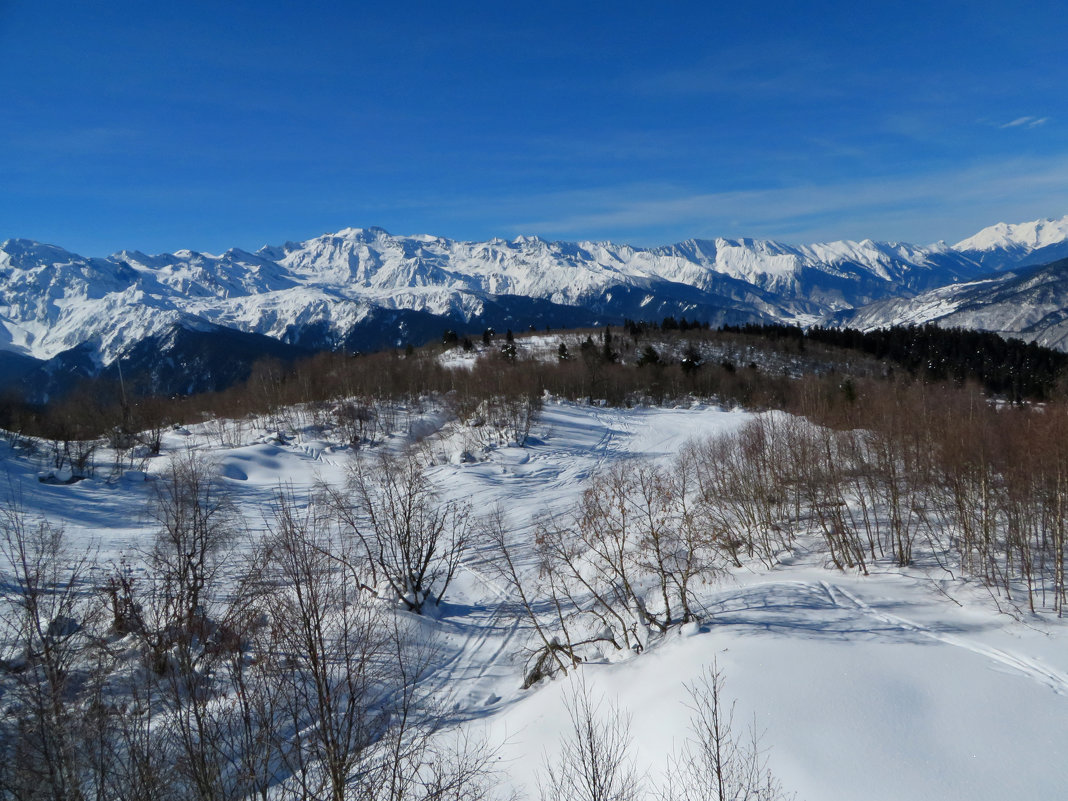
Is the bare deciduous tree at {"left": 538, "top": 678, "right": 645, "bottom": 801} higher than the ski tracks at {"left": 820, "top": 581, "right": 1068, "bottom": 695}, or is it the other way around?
the ski tracks at {"left": 820, "top": 581, "right": 1068, "bottom": 695}

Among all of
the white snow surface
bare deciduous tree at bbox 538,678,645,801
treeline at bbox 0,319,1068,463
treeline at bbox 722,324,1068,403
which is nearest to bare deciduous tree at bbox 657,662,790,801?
the white snow surface

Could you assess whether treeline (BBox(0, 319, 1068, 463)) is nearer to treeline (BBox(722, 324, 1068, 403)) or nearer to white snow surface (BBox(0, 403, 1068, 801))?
treeline (BBox(722, 324, 1068, 403))

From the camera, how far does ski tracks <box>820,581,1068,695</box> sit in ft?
41.0

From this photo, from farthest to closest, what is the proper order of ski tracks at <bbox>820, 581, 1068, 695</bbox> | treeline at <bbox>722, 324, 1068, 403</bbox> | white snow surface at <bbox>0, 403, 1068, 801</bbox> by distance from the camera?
treeline at <bbox>722, 324, 1068, 403</bbox>
ski tracks at <bbox>820, 581, 1068, 695</bbox>
white snow surface at <bbox>0, 403, 1068, 801</bbox>

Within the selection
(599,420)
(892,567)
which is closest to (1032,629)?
(892,567)

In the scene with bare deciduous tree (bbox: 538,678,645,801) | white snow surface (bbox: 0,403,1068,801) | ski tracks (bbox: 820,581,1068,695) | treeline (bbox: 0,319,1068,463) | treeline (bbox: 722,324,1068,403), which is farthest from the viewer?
treeline (bbox: 722,324,1068,403)

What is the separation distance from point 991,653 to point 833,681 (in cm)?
468

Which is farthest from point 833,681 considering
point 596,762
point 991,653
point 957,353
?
point 957,353

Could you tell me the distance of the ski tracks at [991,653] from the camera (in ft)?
41.0

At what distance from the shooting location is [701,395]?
8250cm

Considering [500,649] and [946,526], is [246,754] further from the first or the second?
[946,526]

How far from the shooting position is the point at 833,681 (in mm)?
12867

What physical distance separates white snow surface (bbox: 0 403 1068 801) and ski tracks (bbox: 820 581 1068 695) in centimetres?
5

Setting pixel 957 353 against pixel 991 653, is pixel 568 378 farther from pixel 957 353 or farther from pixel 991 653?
pixel 957 353
